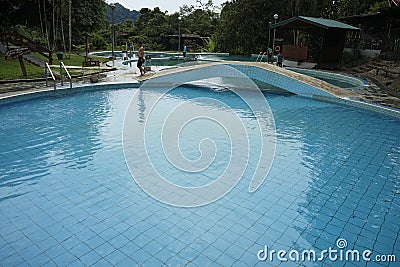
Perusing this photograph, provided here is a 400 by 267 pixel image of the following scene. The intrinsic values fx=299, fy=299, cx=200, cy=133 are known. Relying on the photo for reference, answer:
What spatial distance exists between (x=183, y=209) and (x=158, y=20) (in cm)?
3607

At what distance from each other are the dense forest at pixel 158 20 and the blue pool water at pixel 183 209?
1442 cm

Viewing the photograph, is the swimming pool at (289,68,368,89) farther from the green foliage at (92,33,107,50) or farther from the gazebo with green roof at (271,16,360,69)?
the green foliage at (92,33,107,50)

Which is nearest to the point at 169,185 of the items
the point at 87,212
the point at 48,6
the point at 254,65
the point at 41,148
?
the point at 87,212

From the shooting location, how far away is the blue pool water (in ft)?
10.3

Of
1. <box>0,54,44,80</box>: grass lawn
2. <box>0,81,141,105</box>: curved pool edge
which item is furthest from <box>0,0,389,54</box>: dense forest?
<box>0,81,141,105</box>: curved pool edge

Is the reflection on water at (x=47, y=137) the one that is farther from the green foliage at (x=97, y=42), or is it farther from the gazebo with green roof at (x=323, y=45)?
the green foliage at (x=97, y=42)

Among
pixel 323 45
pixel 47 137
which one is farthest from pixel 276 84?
pixel 323 45

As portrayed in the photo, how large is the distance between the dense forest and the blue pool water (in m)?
Answer: 14.4

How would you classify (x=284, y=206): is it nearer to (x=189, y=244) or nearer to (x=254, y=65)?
(x=189, y=244)

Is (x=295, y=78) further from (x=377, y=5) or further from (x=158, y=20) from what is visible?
(x=158, y=20)

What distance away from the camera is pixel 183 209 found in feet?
12.9

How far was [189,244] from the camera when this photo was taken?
129 inches

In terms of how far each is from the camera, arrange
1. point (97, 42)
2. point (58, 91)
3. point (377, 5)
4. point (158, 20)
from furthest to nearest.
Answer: point (158, 20)
point (97, 42)
point (377, 5)
point (58, 91)

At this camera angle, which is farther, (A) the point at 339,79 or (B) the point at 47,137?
(A) the point at 339,79
